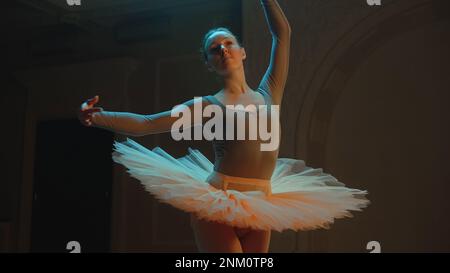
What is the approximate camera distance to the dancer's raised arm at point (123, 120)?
1376mm

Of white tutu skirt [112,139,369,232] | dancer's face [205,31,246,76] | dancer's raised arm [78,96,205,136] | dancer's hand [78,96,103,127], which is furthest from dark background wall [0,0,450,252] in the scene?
dancer's hand [78,96,103,127]

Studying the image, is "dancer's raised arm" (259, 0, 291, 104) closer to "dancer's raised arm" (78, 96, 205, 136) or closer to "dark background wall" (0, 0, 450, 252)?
"dancer's raised arm" (78, 96, 205, 136)

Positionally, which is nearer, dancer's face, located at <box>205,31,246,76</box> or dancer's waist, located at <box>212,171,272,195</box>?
dancer's waist, located at <box>212,171,272,195</box>

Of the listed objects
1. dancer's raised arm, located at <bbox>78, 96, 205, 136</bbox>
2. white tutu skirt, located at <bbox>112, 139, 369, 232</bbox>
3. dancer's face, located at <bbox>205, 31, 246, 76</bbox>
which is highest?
dancer's face, located at <bbox>205, 31, 246, 76</bbox>

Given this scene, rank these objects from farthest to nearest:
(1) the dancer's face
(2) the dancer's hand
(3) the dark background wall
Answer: (3) the dark background wall, (1) the dancer's face, (2) the dancer's hand

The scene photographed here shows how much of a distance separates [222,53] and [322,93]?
1.70 meters

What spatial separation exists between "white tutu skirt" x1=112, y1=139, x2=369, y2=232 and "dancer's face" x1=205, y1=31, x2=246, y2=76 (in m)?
0.33

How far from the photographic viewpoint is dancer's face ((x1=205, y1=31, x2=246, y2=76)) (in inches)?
61.6

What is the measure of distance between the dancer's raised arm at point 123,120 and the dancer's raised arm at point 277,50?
0.76 feet
